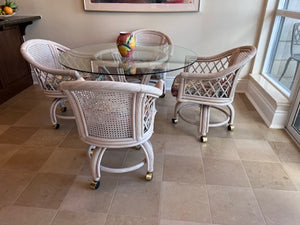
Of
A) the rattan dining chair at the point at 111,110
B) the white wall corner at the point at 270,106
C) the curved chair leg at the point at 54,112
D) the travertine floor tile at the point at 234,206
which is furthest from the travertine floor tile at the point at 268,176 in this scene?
the curved chair leg at the point at 54,112

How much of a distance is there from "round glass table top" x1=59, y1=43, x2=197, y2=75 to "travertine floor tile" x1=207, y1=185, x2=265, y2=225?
3.22 ft

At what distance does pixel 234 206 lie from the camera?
55.8 inches

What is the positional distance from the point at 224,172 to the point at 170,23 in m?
2.03

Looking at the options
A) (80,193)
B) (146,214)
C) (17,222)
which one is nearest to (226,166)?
(146,214)

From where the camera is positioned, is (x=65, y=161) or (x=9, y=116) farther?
(x=9, y=116)

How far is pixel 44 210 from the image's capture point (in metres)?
1.39

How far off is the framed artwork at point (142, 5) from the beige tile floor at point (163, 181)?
1486 millimetres

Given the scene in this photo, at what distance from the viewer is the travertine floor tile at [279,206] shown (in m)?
1.33

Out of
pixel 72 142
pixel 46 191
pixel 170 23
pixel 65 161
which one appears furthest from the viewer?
pixel 170 23

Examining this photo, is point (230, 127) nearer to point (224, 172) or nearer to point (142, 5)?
point (224, 172)

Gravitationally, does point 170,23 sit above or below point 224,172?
above

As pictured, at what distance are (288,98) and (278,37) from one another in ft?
3.15

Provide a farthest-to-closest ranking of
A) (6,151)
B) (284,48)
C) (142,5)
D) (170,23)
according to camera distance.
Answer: (170,23)
(142,5)
(284,48)
(6,151)

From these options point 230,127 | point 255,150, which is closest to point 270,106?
point 230,127
